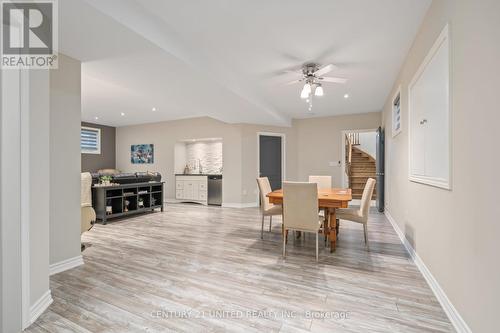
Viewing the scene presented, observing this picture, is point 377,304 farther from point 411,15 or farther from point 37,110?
point 37,110

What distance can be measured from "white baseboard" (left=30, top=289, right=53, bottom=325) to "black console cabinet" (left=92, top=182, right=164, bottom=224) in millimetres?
2966

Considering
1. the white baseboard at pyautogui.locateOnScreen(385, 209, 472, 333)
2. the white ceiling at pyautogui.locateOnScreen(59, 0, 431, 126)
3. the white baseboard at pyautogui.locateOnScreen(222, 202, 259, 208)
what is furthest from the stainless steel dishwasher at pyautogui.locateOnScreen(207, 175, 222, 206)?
the white baseboard at pyautogui.locateOnScreen(385, 209, 472, 333)

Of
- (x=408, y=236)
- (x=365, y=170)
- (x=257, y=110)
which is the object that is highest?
(x=257, y=110)

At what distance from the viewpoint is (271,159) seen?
22.7 ft

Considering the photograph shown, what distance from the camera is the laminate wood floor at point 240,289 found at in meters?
1.64

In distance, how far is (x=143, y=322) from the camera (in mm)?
1646

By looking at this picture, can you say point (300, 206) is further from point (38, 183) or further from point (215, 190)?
point (215, 190)

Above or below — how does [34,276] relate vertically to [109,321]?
above

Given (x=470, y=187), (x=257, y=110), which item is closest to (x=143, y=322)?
(x=470, y=187)

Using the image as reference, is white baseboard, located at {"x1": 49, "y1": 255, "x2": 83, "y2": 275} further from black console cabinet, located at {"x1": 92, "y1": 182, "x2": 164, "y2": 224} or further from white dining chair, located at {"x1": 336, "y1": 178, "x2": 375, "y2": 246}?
white dining chair, located at {"x1": 336, "y1": 178, "x2": 375, "y2": 246}

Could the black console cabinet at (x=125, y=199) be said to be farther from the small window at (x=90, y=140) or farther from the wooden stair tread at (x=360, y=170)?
the wooden stair tread at (x=360, y=170)

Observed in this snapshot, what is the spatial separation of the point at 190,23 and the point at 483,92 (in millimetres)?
2411

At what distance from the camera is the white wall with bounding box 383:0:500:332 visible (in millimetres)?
1168

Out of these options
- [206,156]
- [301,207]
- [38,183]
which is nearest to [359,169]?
[206,156]
